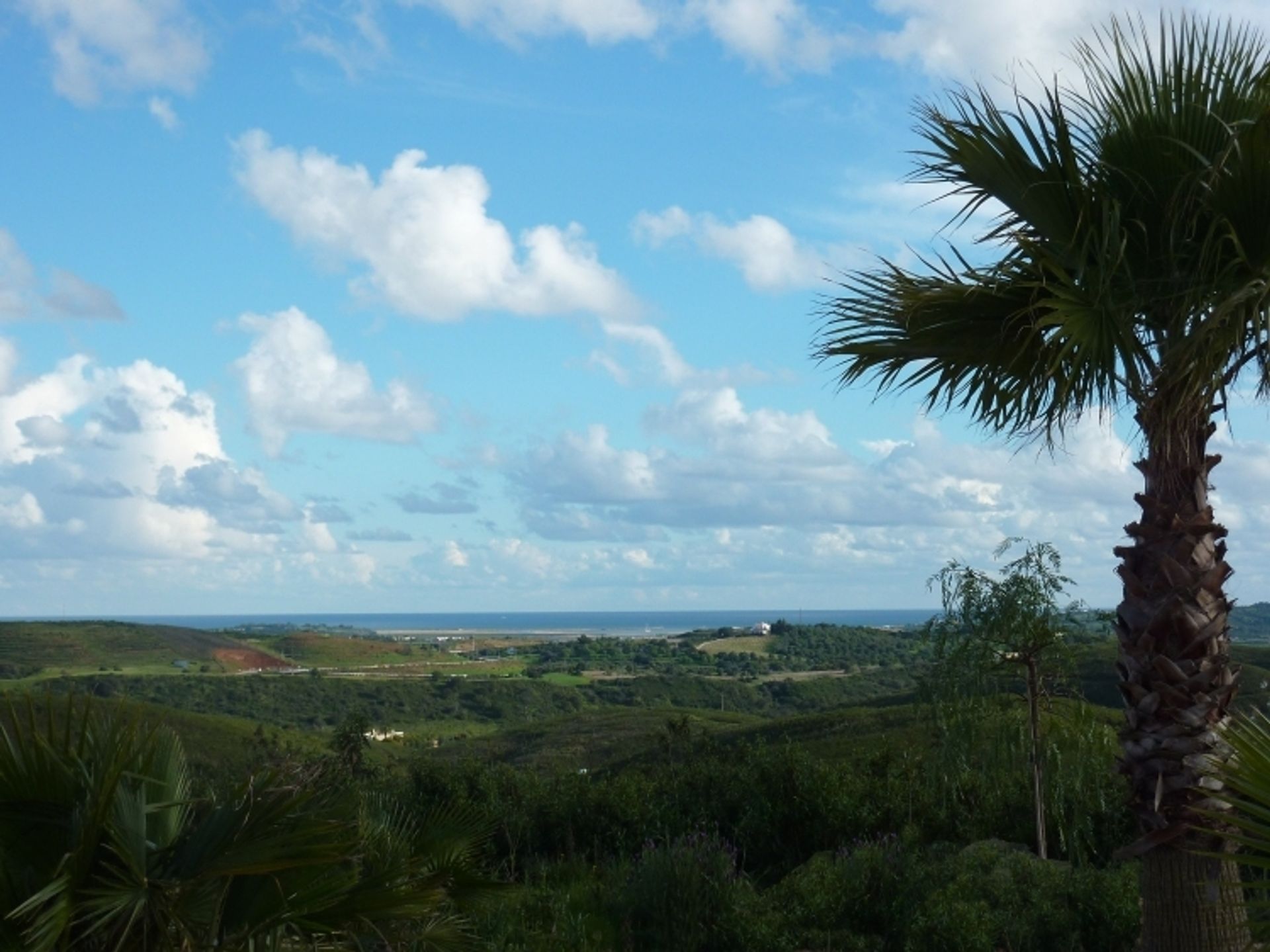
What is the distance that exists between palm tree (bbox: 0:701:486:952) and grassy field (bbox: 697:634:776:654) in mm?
113131

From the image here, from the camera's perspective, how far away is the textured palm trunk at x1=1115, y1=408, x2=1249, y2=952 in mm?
6395

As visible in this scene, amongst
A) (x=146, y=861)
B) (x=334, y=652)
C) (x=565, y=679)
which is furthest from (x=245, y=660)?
(x=146, y=861)

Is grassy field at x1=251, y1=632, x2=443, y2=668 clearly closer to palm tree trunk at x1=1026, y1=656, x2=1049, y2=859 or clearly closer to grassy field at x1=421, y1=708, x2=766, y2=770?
grassy field at x1=421, y1=708, x2=766, y2=770

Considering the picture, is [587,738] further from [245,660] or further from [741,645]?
[741,645]

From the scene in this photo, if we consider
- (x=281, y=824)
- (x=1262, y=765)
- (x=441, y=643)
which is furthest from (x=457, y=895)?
(x=441, y=643)

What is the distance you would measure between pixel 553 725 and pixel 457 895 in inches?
2071

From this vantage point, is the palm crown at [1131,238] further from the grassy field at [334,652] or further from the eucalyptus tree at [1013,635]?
the grassy field at [334,652]

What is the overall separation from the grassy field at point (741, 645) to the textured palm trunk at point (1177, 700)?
111 m

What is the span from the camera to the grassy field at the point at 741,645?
122562 mm

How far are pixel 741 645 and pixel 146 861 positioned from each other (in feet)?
417

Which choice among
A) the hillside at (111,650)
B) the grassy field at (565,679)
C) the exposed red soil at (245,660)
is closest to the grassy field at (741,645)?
the grassy field at (565,679)

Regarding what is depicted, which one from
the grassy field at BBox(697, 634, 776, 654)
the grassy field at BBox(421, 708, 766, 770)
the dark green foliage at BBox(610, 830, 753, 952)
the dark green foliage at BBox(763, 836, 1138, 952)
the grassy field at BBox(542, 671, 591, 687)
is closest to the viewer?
the dark green foliage at BBox(763, 836, 1138, 952)

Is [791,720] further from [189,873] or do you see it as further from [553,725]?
[189,873]

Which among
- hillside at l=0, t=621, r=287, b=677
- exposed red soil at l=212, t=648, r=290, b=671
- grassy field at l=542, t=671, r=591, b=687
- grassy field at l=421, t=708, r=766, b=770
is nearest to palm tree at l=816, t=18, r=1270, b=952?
grassy field at l=421, t=708, r=766, b=770
